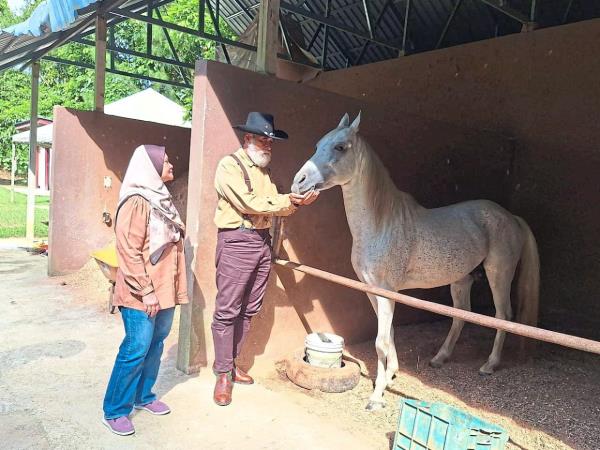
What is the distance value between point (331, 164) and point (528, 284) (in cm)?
220

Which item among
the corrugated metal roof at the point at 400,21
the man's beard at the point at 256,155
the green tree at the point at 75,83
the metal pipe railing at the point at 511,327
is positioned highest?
the green tree at the point at 75,83

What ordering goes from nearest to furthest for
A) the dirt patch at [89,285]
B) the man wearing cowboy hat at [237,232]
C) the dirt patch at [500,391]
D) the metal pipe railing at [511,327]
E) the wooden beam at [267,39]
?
the metal pipe railing at [511,327], the man wearing cowboy hat at [237,232], the dirt patch at [500,391], the wooden beam at [267,39], the dirt patch at [89,285]

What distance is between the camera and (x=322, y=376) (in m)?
3.48

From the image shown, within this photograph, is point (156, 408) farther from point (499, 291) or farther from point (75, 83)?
point (75, 83)

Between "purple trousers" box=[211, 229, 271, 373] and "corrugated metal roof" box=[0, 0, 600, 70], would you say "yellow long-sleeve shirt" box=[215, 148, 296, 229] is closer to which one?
"purple trousers" box=[211, 229, 271, 373]

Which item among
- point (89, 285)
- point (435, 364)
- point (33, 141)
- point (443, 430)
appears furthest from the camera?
point (33, 141)

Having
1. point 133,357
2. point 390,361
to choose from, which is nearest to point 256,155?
point 133,357

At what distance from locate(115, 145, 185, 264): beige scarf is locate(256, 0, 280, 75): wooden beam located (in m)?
1.55

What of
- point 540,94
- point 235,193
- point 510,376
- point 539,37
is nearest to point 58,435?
point 235,193

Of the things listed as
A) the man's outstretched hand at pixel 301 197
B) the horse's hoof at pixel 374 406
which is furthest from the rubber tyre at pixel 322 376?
the man's outstretched hand at pixel 301 197

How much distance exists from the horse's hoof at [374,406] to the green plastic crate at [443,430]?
29.6 inches

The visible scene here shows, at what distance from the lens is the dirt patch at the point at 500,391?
3.12 metres

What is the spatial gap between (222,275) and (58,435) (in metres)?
1.26

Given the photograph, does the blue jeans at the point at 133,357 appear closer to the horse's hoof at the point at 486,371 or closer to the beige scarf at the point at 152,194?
the beige scarf at the point at 152,194
